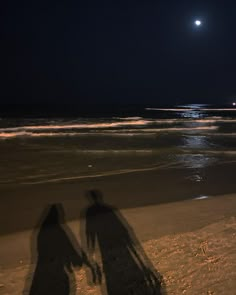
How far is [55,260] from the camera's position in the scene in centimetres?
555

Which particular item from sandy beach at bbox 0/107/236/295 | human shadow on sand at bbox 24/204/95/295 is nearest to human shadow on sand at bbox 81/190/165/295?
sandy beach at bbox 0/107/236/295

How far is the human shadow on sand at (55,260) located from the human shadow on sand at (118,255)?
0.82 feet

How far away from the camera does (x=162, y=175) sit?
41.8 ft

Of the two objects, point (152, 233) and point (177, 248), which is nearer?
point (177, 248)

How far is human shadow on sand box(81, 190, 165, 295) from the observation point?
4602 millimetres

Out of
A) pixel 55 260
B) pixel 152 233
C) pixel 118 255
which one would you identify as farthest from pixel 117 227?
pixel 55 260

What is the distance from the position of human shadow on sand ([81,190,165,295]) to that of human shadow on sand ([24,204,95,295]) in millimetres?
249

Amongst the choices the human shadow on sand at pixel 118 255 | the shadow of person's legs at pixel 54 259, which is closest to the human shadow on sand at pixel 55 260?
the shadow of person's legs at pixel 54 259

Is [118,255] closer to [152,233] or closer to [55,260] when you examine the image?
[55,260]

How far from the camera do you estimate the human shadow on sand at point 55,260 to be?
466 centimetres

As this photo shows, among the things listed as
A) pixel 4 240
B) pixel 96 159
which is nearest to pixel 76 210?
pixel 4 240

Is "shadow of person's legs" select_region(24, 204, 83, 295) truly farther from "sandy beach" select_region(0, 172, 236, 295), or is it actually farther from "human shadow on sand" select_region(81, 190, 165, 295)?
"human shadow on sand" select_region(81, 190, 165, 295)

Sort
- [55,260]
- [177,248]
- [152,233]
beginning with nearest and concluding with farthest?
[55,260], [177,248], [152,233]

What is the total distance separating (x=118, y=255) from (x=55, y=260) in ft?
3.02
